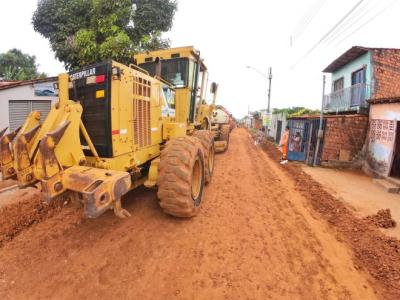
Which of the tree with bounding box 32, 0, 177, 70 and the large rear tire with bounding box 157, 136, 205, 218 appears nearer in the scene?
the large rear tire with bounding box 157, 136, 205, 218

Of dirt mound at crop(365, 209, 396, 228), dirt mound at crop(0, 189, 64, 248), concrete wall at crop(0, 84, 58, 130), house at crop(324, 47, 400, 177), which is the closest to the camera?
dirt mound at crop(0, 189, 64, 248)

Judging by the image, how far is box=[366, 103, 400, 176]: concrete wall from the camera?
8.21 m

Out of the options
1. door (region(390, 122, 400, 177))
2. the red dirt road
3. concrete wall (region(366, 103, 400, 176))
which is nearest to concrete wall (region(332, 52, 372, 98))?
concrete wall (region(366, 103, 400, 176))

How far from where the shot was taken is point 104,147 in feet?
11.9

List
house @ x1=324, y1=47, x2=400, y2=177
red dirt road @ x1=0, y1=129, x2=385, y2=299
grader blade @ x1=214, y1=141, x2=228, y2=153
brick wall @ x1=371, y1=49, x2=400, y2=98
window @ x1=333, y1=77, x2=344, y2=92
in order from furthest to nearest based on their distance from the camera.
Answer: window @ x1=333, y1=77, x2=344, y2=92
brick wall @ x1=371, y1=49, x2=400, y2=98
grader blade @ x1=214, y1=141, x2=228, y2=153
house @ x1=324, y1=47, x2=400, y2=177
red dirt road @ x1=0, y1=129, x2=385, y2=299

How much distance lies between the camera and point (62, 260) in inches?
130

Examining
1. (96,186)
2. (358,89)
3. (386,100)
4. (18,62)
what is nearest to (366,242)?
(96,186)

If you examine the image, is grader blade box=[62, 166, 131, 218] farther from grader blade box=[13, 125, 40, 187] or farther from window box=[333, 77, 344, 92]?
window box=[333, 77, 344, 92]

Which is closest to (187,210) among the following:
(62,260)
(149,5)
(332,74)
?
(62,260)

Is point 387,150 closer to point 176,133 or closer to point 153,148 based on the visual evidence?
point 176,133

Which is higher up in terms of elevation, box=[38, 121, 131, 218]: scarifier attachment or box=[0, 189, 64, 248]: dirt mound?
box=[38, 121, 131, 218]: scarifier attachment

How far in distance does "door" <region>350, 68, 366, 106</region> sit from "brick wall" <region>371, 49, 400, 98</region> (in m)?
0.74

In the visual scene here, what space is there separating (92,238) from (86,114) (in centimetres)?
182

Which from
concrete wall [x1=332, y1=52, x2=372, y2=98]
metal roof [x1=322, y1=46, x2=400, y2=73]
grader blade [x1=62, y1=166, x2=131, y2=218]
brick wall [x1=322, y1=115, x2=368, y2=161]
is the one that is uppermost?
metal roof [x1=322, y1=46, x2=400, y2=73]
